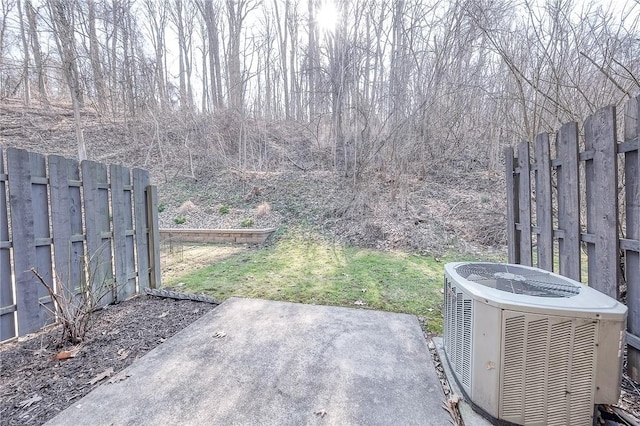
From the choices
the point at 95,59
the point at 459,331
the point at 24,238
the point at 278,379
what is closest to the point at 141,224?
the point at 24,238

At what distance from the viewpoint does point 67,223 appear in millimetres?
2775

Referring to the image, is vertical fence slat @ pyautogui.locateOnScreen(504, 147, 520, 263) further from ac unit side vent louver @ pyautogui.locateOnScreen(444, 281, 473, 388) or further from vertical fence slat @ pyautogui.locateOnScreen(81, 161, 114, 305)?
vertical fence slat @ pyautogui.locateOnScreen(81, 161, 114, 305)

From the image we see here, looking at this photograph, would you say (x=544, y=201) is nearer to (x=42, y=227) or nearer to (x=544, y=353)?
(x=544, y=353)

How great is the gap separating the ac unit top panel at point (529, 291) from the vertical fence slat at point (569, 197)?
1.71 ft

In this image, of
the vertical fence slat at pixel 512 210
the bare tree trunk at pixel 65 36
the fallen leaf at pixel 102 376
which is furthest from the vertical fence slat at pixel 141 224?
the bare tree trunk at pixel 65 36

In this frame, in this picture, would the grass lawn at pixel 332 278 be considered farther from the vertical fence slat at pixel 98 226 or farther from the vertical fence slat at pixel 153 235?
the vertical fence slat at pixel 98 226

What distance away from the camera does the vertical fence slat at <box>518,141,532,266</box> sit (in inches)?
110

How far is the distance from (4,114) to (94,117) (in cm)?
304

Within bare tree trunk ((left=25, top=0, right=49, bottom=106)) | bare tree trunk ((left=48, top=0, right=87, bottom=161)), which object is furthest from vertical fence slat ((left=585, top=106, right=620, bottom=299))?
bare tree trunk ((left=48, top=0, right=87, bottom=161))

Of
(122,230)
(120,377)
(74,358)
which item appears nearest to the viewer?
(120,377)

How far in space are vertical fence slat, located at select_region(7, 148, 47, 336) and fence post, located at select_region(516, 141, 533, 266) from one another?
4189mm

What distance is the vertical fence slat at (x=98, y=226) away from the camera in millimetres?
2980

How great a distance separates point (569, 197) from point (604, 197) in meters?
0.33

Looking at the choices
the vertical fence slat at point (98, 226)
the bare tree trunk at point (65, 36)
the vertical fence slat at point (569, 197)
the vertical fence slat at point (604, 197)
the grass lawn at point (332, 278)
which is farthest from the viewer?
the bare tree trunk at point (65, 36)
